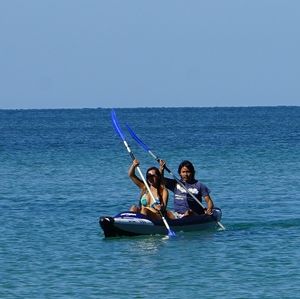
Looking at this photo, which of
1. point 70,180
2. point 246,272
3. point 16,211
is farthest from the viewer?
point 70,180

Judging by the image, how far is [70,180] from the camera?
40.3 m

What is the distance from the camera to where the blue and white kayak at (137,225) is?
23.8 meters

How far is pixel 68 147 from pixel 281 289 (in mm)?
48057

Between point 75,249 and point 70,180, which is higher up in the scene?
point 70,180

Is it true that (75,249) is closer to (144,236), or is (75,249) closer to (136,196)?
(144,236)

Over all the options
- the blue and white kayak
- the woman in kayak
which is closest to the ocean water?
the blue and white kayak

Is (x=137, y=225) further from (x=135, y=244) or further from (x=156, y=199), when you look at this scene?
(x=156, y=199)

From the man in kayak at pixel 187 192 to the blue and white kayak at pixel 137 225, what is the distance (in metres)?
0.33

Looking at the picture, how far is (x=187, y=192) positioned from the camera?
24359 millimetres

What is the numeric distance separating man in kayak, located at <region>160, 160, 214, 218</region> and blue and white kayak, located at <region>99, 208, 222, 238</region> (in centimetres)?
33

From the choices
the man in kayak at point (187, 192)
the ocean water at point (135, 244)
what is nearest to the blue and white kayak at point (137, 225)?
the ocean water at point (135, 244)

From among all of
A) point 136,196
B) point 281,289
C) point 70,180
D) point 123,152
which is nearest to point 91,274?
point 281,289

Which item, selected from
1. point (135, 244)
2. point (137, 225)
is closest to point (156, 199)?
point (137, 225)

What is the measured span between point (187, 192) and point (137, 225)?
3.93 ft
